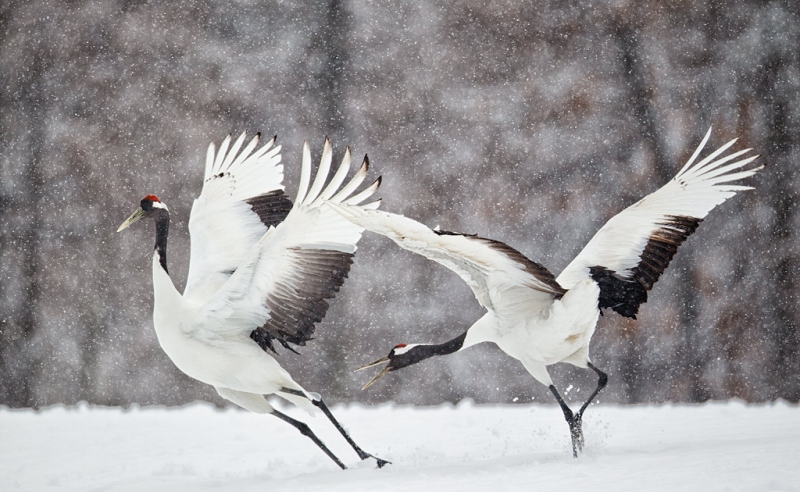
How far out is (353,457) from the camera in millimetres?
3818

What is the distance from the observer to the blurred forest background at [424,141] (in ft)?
20.0

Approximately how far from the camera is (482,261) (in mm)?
2836

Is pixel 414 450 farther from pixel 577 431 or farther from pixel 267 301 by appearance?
pixel 267 301

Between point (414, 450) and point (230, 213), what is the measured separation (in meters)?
1.30

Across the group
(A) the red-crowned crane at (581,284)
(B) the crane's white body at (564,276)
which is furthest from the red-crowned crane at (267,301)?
(B) the crane's white body at (564,276)

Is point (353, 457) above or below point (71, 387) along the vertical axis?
above

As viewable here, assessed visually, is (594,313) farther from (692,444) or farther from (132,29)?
(132,29)

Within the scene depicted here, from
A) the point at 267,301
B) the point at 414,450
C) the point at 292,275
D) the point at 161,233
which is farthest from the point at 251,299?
the point at 414,450

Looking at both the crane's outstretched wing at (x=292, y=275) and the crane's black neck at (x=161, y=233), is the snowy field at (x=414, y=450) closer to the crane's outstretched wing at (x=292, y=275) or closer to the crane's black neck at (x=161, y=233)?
the crane's outstretched wing at (x=292, y=275)

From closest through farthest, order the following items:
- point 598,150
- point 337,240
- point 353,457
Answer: point 337,240 < point 353,457 < point 598,150

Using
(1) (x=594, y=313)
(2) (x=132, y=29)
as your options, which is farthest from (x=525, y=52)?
(1) (x=594, y=313)

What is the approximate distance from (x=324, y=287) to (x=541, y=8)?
12.5 feet

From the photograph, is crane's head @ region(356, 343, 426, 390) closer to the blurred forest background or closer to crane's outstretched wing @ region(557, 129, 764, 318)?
crane's outstretched wing @ region(557, 129, 764, 318)

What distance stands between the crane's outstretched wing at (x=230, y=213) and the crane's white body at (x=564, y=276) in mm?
825
